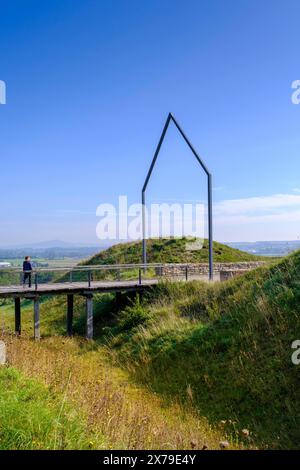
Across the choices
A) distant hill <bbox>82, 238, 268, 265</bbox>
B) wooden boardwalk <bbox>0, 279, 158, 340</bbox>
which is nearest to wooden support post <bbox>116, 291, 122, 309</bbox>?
wooden boardwalk <bbox>0, 279, 158, 340</bbox>

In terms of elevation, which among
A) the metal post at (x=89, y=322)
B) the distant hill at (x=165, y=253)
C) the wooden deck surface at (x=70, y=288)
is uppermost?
the distant hill at (x=165, y=253)

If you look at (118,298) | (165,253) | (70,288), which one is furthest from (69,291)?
(165,253)

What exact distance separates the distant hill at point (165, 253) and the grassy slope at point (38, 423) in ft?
95.8

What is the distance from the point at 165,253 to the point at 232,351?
2490cm

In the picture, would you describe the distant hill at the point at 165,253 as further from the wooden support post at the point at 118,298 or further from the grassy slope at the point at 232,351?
the grassy slope at the point at 232,351

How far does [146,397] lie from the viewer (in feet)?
37.8

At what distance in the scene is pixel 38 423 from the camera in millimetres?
5246

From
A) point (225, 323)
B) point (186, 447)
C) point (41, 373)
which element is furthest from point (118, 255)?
point (186, 447)

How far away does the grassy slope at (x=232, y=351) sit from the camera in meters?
9.65

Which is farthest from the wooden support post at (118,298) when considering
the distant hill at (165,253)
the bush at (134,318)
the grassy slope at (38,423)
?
the grassy slope at (38,423)

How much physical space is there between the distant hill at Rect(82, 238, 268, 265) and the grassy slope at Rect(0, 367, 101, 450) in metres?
29.2

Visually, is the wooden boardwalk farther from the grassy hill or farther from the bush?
the bush

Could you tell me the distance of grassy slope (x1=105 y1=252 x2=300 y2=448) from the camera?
9.65 m
